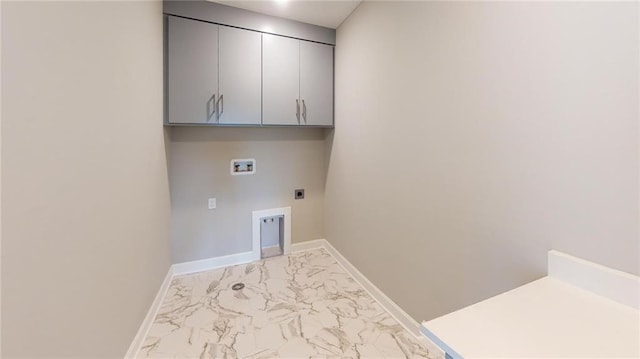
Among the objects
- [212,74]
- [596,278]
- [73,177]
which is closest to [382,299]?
[596,278]

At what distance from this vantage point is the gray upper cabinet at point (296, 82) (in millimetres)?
2494

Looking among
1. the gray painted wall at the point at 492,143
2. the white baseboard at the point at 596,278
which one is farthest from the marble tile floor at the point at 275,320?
the white baseboard at the point at 596,278

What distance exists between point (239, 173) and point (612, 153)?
2.69 meters

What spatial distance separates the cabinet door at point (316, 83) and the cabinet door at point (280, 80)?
2.7 inches

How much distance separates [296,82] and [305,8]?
65cm

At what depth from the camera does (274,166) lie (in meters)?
2.89

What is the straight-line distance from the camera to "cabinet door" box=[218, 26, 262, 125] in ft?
7.62

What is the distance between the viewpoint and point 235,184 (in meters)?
2.75

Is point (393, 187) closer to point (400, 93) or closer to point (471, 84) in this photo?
point (400, 93)

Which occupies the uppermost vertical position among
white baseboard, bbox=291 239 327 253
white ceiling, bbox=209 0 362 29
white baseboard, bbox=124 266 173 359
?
white ceiling, bbox=209 0 362 29

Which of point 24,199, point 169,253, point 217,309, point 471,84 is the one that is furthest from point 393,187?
point 169,253

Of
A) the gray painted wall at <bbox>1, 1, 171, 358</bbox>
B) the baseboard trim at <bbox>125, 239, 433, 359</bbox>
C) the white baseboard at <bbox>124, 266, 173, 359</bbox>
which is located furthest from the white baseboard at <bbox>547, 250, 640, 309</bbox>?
the white baseboard at <bbox>124, 266, 173, 359</bbox>

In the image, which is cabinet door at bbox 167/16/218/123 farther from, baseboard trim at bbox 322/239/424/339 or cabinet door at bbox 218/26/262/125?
baseboard trim at bbox 322/239/424/339

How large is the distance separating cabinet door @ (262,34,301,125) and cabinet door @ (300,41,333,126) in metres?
0.07
